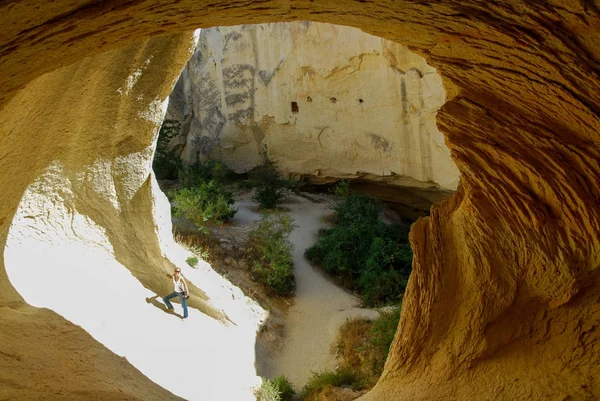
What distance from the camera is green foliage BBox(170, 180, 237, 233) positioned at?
14.0 metres

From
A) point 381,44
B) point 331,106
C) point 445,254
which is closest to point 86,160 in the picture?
point 445,254

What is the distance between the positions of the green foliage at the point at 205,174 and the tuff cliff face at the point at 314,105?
1.04 metres

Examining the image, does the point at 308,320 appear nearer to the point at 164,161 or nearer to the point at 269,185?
the point at 269,185

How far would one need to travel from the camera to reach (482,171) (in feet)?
18.5

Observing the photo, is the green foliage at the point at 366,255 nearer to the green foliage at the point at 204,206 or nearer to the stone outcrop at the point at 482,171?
the green foliage at the point at 204,206

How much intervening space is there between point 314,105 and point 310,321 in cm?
788

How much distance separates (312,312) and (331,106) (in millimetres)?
7181

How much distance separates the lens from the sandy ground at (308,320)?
34.9ft

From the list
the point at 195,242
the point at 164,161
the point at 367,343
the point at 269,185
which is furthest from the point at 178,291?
the point at 164,161

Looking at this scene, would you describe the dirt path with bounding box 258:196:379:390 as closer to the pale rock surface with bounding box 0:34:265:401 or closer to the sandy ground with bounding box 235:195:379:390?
the sandy ground with bounding box 235:195:379:390

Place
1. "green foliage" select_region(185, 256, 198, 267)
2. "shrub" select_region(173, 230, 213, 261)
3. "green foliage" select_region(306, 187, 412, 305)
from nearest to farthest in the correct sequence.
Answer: "green foliage" select_region(185, 256, 198, 267), "shrub" select_region(173, 230, 213, 261), "green foliage" select_region(306, 187, 412, 305)

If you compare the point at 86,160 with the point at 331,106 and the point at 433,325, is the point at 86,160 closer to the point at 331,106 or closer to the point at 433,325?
the point at 433,325


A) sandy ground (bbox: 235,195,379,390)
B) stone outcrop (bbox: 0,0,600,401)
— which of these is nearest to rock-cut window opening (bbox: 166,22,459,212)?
sandy ground (bbox: 235,195,379,390)

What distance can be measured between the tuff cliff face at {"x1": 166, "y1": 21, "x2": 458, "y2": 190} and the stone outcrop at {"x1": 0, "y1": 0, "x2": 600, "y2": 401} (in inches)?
325
